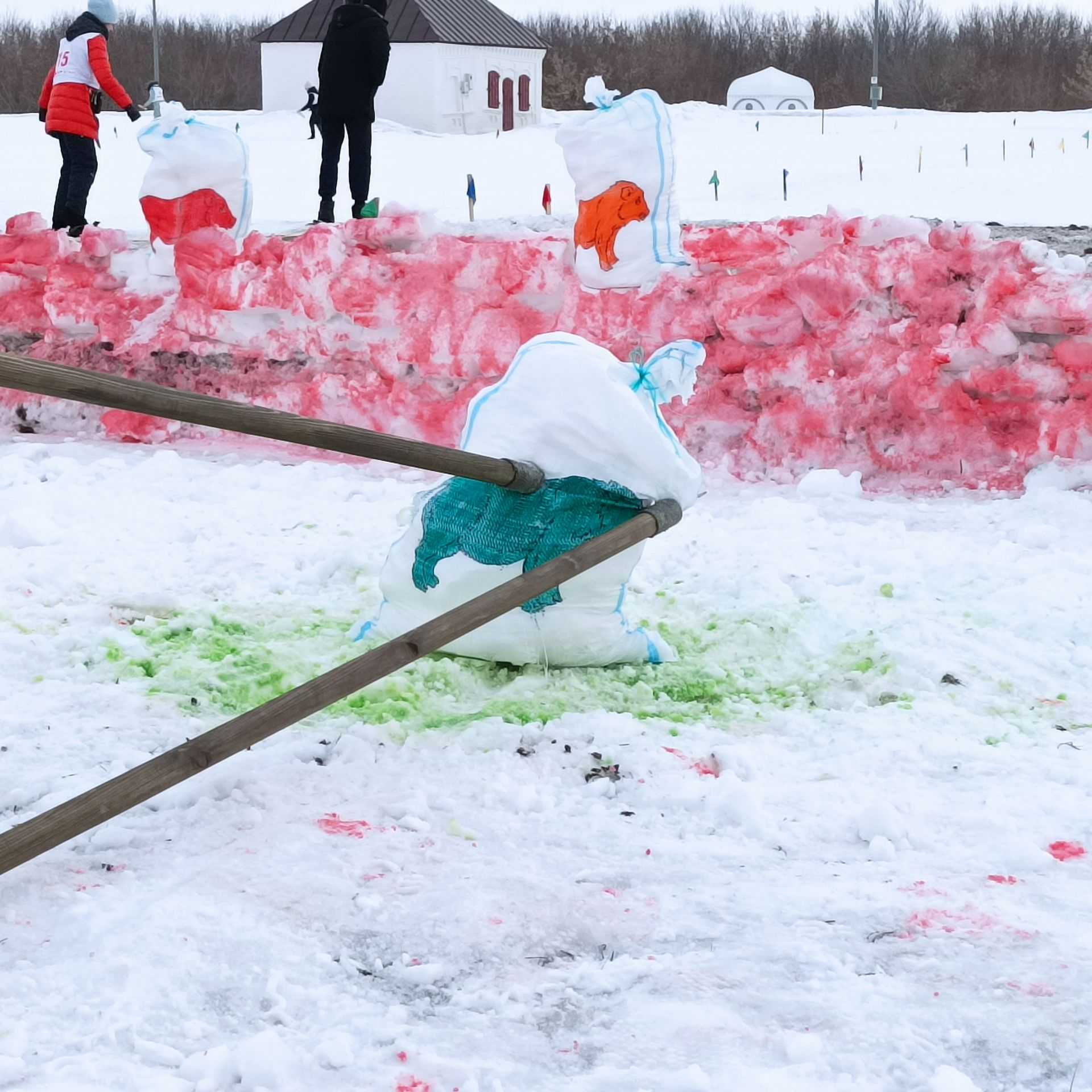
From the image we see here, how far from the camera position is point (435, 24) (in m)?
20.9

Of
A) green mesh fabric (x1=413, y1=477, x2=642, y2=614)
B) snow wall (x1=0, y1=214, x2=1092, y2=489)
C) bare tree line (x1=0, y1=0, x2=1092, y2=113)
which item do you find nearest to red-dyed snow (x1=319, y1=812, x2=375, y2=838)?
green mesh fabric (x1=413, y1=477, x2=642, y2=614)

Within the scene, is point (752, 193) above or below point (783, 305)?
above

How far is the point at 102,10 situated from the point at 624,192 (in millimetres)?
3694

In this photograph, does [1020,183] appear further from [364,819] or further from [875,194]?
[364,819]

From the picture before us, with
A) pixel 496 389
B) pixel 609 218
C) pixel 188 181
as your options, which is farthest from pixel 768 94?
pixel 496 389

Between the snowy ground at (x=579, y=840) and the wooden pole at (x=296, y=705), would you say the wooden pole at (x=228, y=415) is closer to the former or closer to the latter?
the wooden pole at (x=296, y=705)

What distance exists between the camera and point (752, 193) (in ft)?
40.6

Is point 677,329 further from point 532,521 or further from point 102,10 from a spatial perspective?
point 102,10

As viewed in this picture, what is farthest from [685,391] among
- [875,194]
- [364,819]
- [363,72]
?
[875,194]

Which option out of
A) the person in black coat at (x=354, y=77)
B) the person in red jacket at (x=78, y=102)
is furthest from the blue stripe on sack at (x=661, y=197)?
the person in red jacket at (x=78, y=102)

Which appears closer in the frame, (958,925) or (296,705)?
(958,925)

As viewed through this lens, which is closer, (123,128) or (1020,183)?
(1020,183)

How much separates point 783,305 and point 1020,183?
7.50m

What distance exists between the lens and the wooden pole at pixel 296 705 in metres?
2.14
